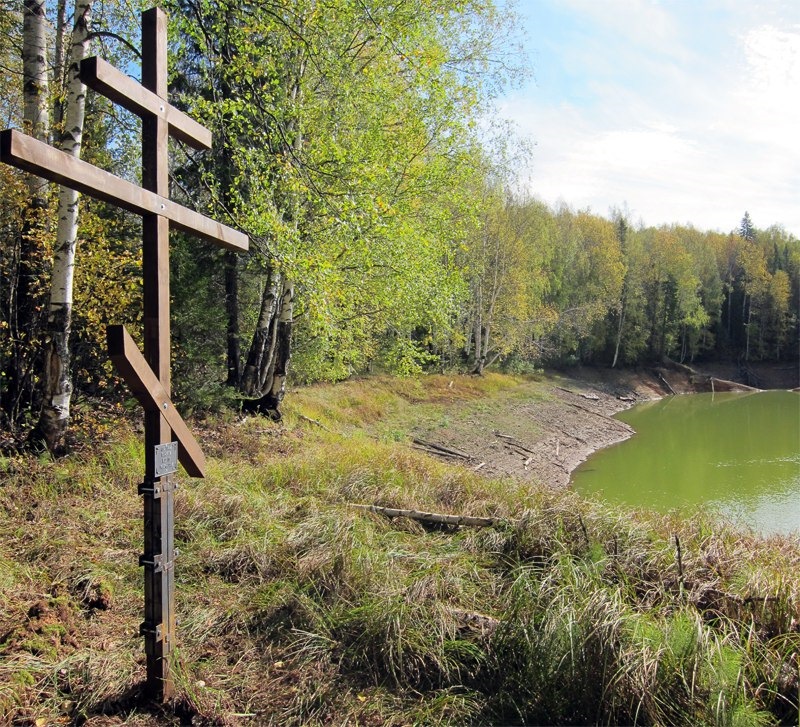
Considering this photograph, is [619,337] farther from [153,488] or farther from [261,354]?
[153,488]

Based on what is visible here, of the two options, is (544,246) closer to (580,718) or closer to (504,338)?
(504,338)

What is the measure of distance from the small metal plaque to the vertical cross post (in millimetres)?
16

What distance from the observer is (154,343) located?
261 centimetres

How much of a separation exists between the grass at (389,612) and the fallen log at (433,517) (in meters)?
0.07

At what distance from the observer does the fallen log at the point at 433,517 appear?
461 centimetres

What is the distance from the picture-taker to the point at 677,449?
18484 mm

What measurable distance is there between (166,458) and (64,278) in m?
3.64

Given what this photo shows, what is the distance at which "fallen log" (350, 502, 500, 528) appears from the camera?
4609mm

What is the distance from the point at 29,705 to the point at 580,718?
241 centimetres

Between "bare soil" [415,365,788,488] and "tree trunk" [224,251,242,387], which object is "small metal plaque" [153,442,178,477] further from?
"tree trunk" [224,251,242,387]

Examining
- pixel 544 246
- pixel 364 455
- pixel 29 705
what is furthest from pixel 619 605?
pixel 544 246

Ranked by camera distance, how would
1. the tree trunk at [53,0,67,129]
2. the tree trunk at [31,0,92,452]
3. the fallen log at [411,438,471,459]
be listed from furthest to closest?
1. the fallen log at [411,438,471,459]
2. the tree trunk at [53,0,67,129]
3. the tree trunk at [31,0,92,452]

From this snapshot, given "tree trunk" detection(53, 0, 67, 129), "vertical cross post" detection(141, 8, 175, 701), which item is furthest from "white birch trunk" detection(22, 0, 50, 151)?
"vertical cross post" detection(141, 8, 175, 701)

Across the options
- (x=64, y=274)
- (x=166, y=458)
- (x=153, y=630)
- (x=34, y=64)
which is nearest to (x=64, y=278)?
(x=64, y=274)
